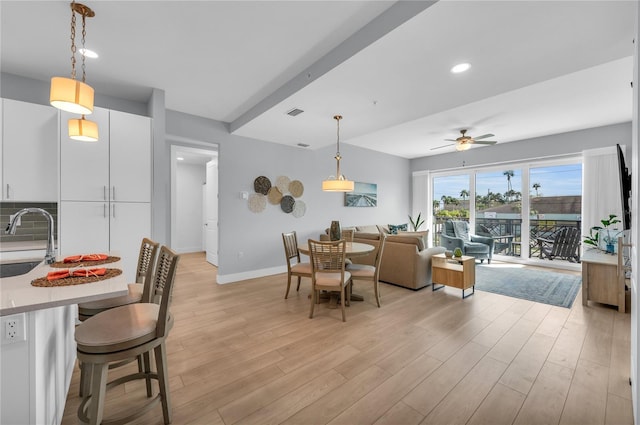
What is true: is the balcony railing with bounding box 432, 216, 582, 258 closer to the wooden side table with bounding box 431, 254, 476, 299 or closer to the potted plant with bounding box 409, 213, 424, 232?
the potted plant with bounding box 409, 213, 424, 232

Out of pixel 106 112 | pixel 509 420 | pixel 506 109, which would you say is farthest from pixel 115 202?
pixel 506 109

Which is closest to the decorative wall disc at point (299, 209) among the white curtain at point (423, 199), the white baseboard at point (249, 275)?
the white baseboard at point (249, 275)

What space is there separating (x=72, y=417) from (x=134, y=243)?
183 cm

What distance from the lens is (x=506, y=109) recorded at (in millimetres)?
4043

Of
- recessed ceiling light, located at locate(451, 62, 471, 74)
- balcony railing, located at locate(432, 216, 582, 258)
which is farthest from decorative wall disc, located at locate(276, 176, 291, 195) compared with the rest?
balcony railing, located at locate(432, 216, 582, 258)

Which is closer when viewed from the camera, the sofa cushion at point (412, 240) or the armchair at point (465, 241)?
the sofa cushion at point (412, 240)

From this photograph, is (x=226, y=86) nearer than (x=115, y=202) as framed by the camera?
No

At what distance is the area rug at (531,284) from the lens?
3.67m

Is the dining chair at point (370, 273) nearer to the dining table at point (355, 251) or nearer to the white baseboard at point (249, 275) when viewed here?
the dining table at point (355, 251)

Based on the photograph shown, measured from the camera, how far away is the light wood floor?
1642 mm

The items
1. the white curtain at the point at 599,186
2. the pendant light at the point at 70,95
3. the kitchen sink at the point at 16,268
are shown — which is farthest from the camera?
the white curtain at the point at 599,186

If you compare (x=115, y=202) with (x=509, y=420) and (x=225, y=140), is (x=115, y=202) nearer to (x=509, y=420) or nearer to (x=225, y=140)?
(x=225, y=140)

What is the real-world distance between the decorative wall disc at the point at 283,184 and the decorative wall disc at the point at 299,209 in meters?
0.36

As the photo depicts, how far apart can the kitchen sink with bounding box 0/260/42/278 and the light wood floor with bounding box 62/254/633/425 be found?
3.00 feet
